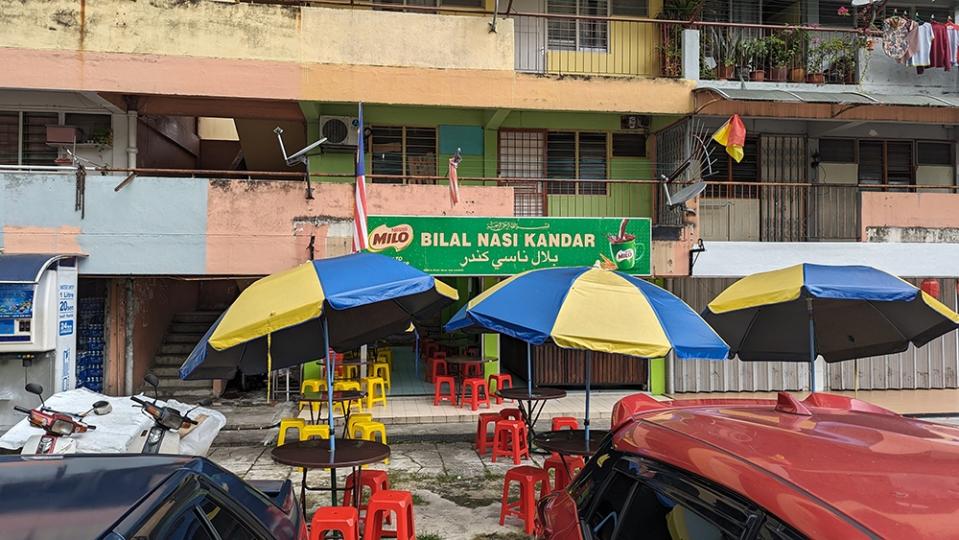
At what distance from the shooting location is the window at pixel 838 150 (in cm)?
1351

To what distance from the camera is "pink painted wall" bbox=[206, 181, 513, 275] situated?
33.2 feet

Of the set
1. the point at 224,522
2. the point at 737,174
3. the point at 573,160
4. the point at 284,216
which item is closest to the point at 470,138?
the point at 573,160

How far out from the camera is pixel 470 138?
12.6m

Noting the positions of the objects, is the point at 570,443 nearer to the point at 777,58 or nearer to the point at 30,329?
the point at 30,329

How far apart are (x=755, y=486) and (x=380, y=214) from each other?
908 centimetres

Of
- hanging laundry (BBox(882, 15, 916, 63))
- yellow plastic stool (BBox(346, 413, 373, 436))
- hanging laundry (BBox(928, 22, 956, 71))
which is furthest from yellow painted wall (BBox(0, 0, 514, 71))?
hanging laundry (BBox(928, 22, 956, 71))

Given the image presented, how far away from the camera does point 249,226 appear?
10.2 metres

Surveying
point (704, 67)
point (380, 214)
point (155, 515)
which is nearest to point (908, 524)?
point (155, 515)

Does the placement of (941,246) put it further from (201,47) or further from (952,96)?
(201,47)

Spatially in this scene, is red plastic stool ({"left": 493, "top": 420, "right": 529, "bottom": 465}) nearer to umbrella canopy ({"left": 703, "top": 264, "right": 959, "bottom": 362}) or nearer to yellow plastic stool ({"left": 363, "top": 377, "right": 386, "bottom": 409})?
umbrella canopy ({"left": 703, "top": 264, "right": 959, "bottom": 362})

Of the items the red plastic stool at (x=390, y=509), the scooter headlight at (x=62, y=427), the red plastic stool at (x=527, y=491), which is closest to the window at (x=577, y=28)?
the red plastic stool at (x=527, y=491)

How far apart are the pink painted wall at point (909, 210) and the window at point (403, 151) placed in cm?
782

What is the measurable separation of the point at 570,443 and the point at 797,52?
10.5 metres

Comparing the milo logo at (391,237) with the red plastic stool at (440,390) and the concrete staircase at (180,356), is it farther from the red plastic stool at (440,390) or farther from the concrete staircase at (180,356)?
the concrete staircase at (180,356)
